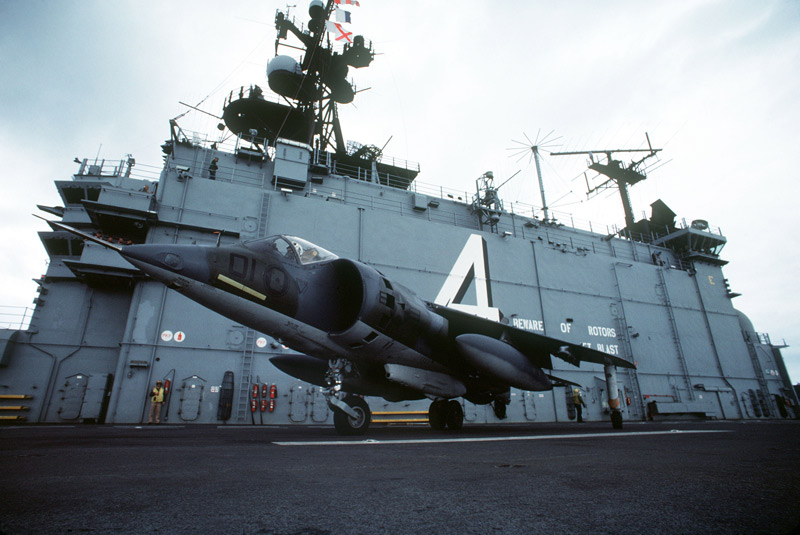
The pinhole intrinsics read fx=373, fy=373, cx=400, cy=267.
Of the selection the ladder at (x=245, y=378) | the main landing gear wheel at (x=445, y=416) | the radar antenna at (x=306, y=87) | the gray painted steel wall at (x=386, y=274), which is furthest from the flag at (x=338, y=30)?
the main landing gear wheel at (x=445, y=416)

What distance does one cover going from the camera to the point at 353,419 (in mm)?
7082

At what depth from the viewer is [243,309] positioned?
5.91 m

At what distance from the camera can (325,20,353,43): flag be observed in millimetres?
23000

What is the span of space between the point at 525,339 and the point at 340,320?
5.67 metres

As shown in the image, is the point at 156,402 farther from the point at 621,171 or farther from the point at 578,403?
the point at 621,171

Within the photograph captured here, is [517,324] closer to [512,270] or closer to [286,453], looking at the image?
[512,270]

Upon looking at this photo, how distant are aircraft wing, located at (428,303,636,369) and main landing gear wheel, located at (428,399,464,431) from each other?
2198 mm

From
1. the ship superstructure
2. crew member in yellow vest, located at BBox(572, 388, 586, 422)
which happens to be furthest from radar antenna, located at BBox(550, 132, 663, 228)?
crew member in yellow vest, located at BBox(572, 388, 586, 422)

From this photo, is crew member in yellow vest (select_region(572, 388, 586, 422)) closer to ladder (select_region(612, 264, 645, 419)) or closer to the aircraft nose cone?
ladder (select_region(612, 264, 645, 419))

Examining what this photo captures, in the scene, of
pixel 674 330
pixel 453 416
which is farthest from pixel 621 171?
pixel 453 416

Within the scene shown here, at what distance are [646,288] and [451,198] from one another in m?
13.5

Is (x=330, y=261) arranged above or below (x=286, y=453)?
above

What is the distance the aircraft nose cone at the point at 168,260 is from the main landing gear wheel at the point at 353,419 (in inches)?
135

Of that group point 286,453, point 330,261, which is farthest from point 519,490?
point 330,261
